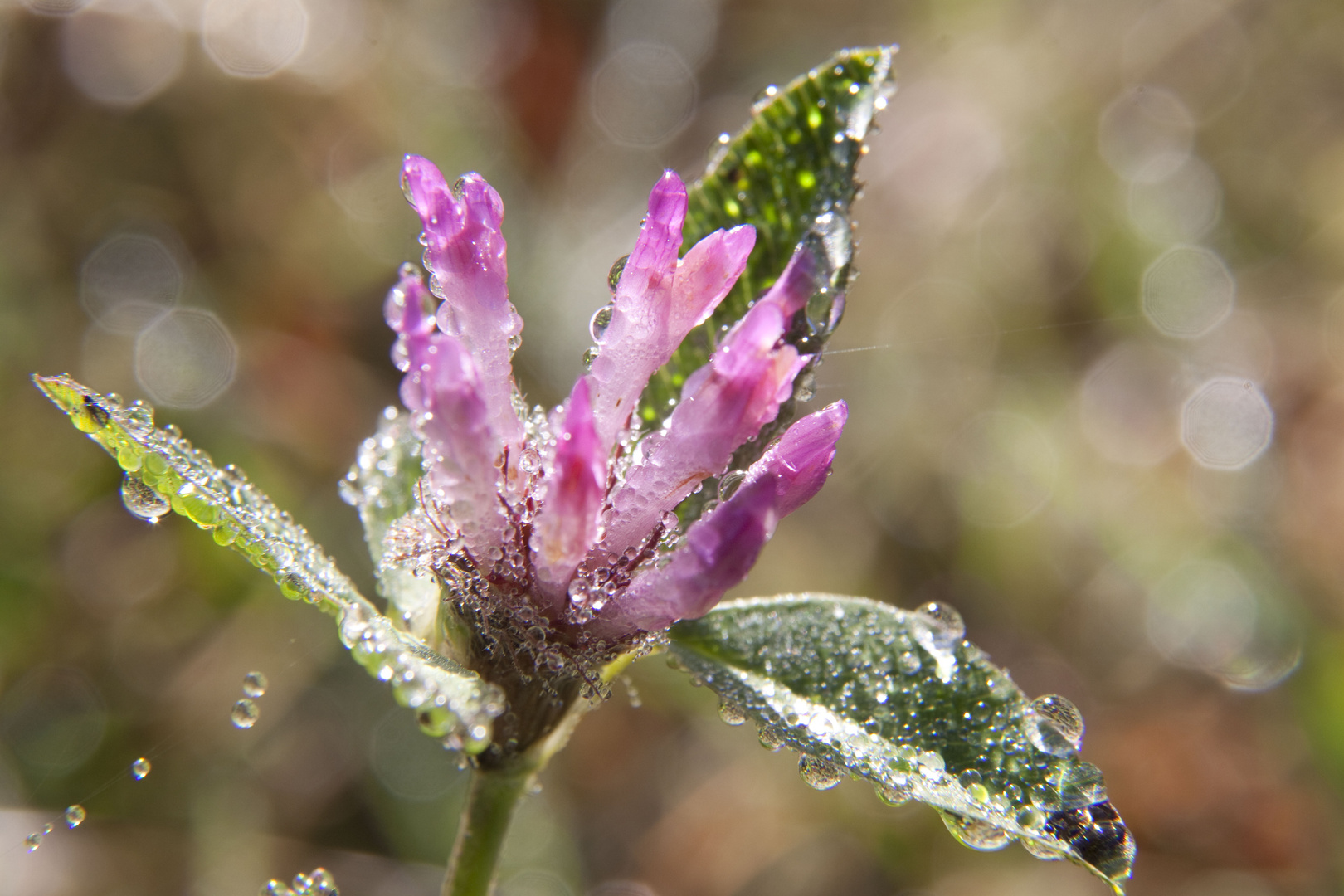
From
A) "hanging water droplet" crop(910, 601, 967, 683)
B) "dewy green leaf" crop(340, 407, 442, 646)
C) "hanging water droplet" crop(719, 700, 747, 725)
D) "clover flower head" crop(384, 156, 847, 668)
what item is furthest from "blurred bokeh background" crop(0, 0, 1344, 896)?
"clover flower head" crop(384, 156, 847, 668)

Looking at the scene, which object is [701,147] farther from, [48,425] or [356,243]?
[48,425]

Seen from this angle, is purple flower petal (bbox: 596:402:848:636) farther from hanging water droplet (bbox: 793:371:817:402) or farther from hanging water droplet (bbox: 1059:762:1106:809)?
hanging water droplet (bbox: 1059:762:1106:809)

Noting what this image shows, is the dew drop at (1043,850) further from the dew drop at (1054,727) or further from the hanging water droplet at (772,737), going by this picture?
the hanging water droplet at (772,737)

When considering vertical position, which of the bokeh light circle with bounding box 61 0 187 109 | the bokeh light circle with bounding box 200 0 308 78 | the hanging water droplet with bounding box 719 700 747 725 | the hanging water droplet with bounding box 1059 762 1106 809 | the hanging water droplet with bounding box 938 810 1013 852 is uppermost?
the bokeh light circle with bounding box 200 0 308 78

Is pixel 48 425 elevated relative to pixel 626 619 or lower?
lower

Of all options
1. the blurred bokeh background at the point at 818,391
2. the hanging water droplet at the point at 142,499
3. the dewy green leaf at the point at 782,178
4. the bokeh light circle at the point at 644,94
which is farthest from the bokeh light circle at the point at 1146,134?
the hanging water droplet at the point at 142,499

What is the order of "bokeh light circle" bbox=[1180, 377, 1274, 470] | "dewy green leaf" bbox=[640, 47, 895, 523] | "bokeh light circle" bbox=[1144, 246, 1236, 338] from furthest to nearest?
"bokeh light circle" bbox=[1144, 246, 1236, 338], "bokeh light circle" bbox=[1180, 377, 1274, 470], "dewy green leaf" bbox=[640, 47, 895, 523]

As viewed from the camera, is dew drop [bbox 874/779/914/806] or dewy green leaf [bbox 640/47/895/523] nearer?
dew drop [bbox 874/779/914/806]

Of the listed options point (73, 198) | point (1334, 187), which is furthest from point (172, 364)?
point (1334, 187)
